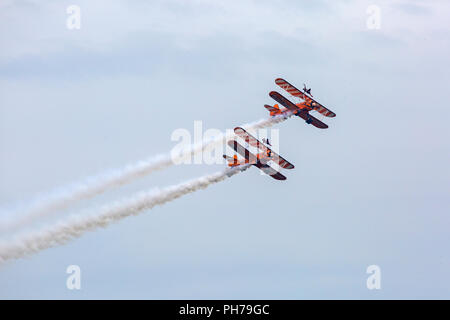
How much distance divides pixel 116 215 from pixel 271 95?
15861 millimetres

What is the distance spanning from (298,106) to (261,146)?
5499 millimetres

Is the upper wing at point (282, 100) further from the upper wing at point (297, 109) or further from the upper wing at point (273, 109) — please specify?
the upper wing at point (273, 109)

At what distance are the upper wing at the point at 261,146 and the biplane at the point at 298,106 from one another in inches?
137

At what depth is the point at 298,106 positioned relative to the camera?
2923 inches

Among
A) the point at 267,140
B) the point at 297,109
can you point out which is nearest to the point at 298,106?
the point at 297,109

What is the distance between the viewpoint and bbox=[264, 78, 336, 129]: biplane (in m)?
73.2

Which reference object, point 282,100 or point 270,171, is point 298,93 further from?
point 270,171

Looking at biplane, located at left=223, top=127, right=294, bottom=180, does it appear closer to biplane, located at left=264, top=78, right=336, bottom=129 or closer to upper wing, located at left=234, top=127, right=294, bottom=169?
upper wing, located at left=234, top=127, right=294, bottom=169

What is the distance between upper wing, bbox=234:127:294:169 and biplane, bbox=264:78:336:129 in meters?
3.48

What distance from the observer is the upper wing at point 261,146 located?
69.8m

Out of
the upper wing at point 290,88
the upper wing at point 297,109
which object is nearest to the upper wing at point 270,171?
the upper wing at point 297,109
